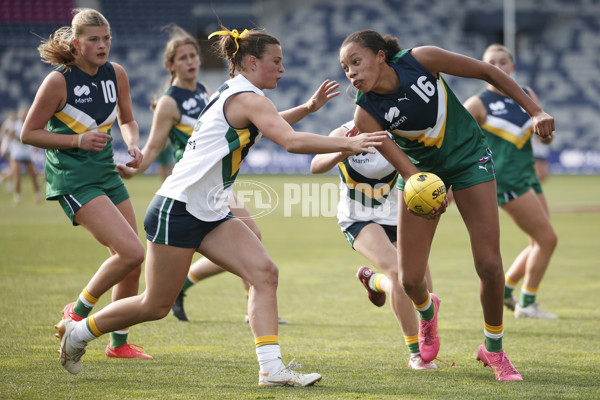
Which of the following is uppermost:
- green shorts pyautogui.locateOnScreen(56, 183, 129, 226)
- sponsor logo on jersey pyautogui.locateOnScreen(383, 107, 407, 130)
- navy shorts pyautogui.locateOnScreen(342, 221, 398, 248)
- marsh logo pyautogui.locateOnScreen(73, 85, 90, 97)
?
marsh logo pyautogui.locateOnScreen(73, 85, 90, 97)

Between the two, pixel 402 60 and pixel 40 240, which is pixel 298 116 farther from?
pixel 40 240

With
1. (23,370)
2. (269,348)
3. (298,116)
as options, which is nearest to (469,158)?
(298,116)

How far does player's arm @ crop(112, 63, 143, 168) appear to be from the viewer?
18.6ft

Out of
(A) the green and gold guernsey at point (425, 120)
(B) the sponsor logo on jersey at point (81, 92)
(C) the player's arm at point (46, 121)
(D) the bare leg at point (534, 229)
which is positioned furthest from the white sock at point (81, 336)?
(D) the bare leg at point (534, 229)

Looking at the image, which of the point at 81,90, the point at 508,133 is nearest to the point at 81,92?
the point at 81,90

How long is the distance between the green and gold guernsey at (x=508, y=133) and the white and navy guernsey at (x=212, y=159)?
11.7 feet

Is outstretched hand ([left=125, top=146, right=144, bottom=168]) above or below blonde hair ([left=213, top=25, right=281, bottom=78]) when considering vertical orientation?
below

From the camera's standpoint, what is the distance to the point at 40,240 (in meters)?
12.9

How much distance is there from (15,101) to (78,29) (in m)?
31.2

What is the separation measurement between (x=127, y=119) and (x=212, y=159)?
1.80m

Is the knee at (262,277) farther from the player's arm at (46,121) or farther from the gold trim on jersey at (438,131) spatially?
the player's arm at (46,121)

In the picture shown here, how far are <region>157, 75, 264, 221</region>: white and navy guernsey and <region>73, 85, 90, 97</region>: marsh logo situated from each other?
4.19 ft

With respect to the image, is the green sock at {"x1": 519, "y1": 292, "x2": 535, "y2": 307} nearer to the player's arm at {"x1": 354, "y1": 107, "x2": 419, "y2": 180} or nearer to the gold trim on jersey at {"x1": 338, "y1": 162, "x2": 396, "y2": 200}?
the gold trim on jersey at {"x1": 338, "y1": 162, "x2": 396, "y2": 200}

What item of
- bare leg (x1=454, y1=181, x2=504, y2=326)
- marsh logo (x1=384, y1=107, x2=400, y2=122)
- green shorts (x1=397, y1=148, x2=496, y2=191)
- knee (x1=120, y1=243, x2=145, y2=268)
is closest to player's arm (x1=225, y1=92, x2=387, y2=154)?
marsh logo (x1=384, y1=107, x2=400, y2=122)
